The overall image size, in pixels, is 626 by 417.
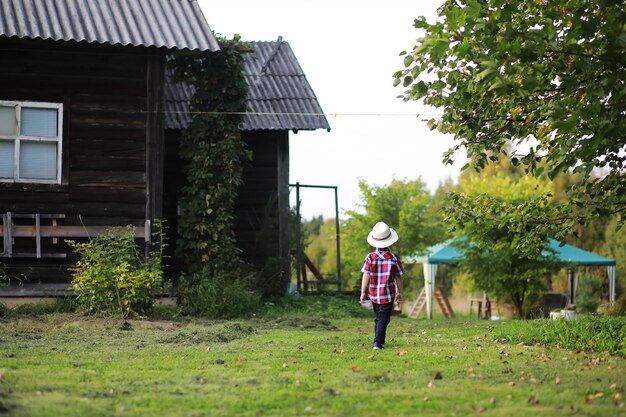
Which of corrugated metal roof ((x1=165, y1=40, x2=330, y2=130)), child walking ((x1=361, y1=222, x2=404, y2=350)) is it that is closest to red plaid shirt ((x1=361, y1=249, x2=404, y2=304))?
child walking ((x1=361, y1=222, x2=404, y2=350))

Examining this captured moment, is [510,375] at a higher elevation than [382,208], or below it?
below

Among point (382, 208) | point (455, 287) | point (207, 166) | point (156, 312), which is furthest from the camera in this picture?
point (455, 287)

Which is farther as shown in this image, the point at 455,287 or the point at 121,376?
the point at 455,287

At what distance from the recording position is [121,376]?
32.0 feet

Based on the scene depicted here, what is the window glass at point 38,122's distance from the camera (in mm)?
17125

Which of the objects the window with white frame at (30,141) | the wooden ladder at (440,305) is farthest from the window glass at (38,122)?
the wooden ladder at (440,305)

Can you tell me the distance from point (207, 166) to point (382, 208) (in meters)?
17.8

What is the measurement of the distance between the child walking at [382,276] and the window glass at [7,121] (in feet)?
24.5

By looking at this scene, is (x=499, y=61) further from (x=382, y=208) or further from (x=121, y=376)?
(x=382, y=208)

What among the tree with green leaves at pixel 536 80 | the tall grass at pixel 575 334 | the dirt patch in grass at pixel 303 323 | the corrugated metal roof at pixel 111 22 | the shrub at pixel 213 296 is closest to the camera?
the tree with green leaves at pixel 536 80

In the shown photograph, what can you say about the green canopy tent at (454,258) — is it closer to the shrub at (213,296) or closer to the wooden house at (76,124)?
the shrub at (213,296)

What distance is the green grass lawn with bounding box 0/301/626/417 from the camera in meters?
8.15

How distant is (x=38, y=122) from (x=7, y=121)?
21.1 inches

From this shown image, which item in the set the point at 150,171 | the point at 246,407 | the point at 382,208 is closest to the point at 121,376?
the point at 246,407
